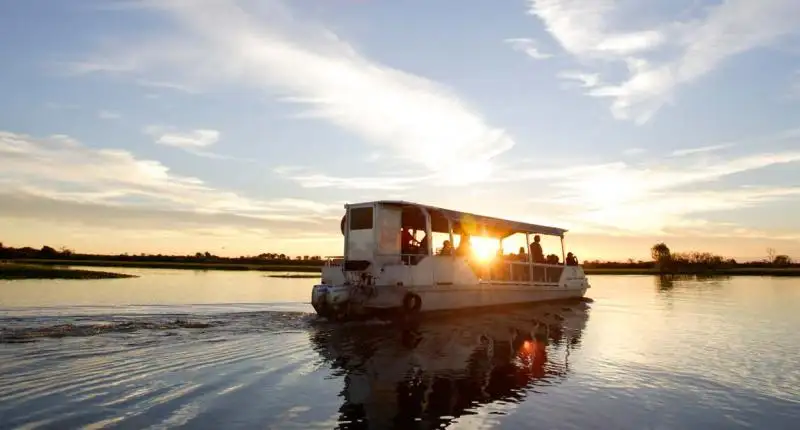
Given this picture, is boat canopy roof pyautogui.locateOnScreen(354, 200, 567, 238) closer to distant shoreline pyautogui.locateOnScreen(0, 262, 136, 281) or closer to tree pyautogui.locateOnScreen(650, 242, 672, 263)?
distant shoreline pyautogui.locateOnScreen(0, 262, 136, 281)

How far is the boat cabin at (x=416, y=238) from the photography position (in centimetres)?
2161

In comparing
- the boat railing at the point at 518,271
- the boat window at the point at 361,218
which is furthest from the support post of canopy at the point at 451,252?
the boat window at the point at 361,218

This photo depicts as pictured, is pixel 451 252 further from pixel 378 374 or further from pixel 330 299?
pixel 378 374

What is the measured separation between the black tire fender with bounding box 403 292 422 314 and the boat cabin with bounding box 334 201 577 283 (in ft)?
3.58

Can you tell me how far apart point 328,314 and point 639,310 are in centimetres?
1654

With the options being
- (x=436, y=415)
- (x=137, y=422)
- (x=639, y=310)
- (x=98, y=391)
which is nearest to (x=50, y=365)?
(x=98, y=391)

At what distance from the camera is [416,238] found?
23594 mm

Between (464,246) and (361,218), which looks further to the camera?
(464,246)

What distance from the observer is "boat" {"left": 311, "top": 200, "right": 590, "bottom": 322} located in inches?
809

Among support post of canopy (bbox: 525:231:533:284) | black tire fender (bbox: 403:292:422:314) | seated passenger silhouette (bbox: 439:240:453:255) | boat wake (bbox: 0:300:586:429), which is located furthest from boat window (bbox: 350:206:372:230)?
support post of canopy (bbox: 525:231:533:284)

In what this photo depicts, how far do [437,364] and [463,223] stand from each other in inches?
538

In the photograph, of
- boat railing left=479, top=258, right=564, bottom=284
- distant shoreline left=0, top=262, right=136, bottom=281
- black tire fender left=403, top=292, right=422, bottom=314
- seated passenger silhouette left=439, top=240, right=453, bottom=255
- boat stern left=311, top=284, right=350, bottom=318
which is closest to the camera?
boat stern left=311, top=284, right=350, bottom=318

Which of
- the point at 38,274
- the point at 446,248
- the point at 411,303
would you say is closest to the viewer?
the point at 411,303

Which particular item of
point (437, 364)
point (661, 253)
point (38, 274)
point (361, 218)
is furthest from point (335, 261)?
point (661, 253)
